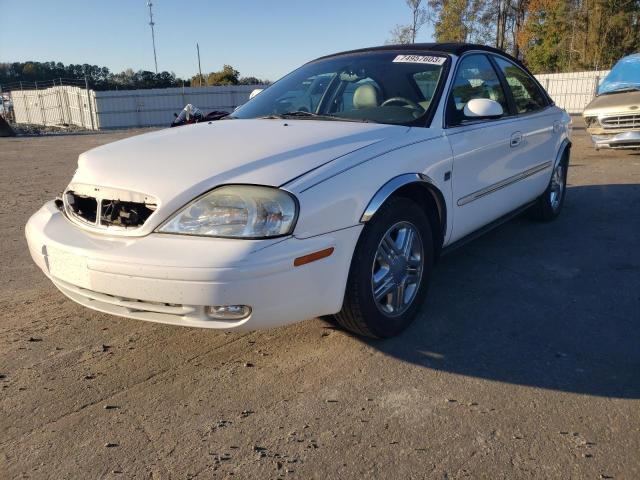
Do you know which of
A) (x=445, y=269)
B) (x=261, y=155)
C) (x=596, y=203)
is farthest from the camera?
(x=596, y=203)

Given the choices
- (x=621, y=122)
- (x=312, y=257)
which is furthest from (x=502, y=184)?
(x=621, y=122)

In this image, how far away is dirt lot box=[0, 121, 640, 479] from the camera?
202 cm

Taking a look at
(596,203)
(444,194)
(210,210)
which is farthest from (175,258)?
(596,203)

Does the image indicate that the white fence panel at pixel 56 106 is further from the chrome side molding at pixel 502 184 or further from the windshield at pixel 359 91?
the chrome side molding at pixel 502 184

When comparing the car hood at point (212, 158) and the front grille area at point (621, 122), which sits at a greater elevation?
the car hood at point (212, 158)

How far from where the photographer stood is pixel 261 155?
2.55 metres

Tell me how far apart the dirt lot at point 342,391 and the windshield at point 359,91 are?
1.23 m

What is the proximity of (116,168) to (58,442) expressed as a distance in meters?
1.26

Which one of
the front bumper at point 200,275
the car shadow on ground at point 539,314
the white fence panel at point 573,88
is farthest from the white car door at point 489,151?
the white fence panel at point 573,88

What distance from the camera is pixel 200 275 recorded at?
2174 mm

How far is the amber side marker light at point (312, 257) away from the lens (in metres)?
2.30

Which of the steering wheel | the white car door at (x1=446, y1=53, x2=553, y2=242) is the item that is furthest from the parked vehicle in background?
the steering wheel

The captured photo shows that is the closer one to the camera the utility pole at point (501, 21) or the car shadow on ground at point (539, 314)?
the car shadow on ground at point (539, 314)

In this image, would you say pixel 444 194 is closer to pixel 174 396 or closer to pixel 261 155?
pixel 261 155
